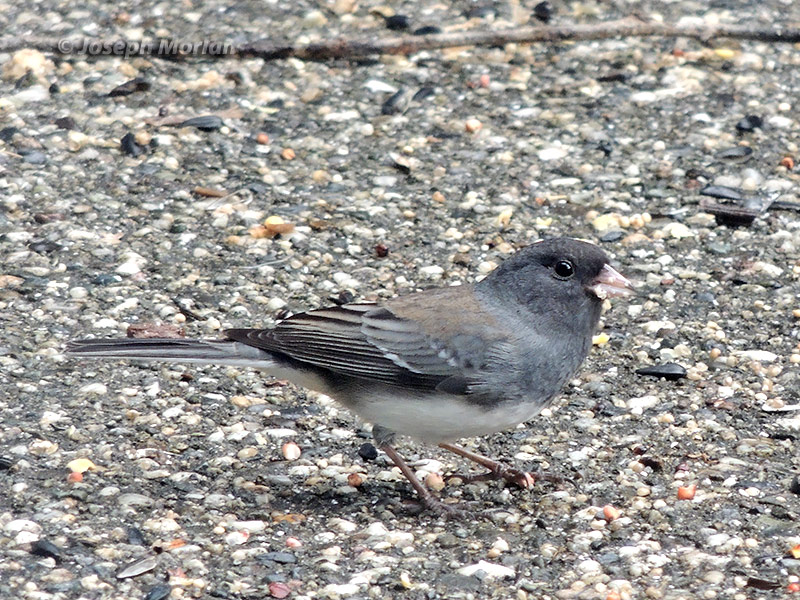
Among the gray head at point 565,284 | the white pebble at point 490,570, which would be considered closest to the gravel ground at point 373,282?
the white pebble at point 490,570

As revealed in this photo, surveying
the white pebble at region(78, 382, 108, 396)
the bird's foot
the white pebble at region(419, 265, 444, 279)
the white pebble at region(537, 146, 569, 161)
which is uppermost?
the white pebble at region(537, 146, 569, 161)

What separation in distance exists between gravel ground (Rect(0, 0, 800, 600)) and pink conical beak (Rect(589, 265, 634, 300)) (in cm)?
59

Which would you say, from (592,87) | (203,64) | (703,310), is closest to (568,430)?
(703,310)

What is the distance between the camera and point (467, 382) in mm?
3590

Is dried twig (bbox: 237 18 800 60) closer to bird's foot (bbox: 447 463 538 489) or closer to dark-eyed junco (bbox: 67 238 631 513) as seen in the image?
dark-eyed junco (bbox: 67 238 631 513)

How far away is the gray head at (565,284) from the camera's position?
12.3ft

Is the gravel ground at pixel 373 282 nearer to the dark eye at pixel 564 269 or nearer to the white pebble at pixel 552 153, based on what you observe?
the white pebble at pixel 552 153

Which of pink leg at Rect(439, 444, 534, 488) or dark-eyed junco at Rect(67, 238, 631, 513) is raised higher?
dark-eyed junco at Rect(67, 238, 631, 513)

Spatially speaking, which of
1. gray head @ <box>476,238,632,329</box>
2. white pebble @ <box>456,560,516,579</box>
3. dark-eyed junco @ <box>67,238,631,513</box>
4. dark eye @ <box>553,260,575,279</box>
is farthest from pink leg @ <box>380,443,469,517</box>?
dark eye @ <box>553,260,575,279</box>

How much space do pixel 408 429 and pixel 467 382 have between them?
9.3 inches

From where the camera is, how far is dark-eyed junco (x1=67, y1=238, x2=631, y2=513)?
3.59 meters

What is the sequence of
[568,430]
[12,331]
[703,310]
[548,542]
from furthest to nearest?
[703,310] → [12,331] → [568,430] → [548,542]

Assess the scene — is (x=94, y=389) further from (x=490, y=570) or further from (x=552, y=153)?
(x=552, y=153)

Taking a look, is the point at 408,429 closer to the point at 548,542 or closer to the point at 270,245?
the point at 548,542
